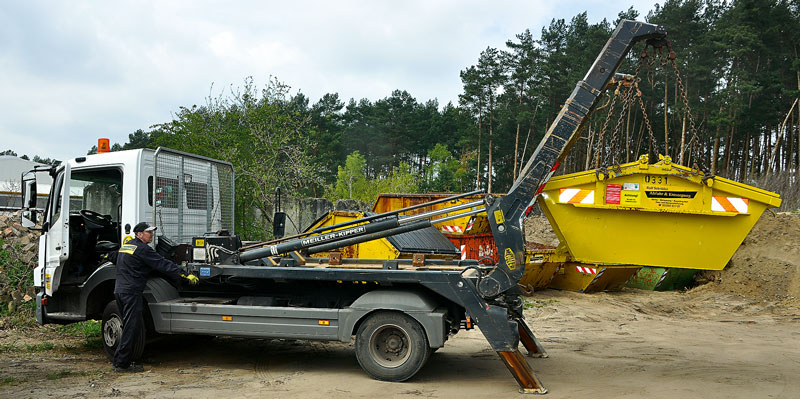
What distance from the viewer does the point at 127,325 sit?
6.82 metres

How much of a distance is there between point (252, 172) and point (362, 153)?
3793 cm

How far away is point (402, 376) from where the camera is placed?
250 inches

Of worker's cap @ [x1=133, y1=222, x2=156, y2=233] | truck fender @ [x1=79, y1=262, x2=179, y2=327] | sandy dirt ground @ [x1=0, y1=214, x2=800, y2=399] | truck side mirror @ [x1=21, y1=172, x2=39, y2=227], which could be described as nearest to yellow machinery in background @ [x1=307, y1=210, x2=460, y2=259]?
sandy dirt ground @ [x1=0, y1=214, x2=800, y2=399]

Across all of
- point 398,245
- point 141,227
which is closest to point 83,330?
point 141,227

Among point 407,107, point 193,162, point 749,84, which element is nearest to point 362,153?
point 407,107

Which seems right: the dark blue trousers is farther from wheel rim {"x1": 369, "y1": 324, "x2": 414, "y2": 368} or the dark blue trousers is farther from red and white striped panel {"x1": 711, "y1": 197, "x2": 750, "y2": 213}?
red and white striped panel {"x1": 711, "y1": 197, "x2": 750, "y2": 213}

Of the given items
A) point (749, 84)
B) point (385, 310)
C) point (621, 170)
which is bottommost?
point (385, 310)

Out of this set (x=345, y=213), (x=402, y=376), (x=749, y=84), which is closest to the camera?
(x=402, y=376)

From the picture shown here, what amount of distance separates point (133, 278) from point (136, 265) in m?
0.15

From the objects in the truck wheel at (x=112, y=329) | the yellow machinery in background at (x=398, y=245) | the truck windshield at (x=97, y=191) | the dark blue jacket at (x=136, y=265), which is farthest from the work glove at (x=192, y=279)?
the yellow machinery in background at (x=398, y=245)

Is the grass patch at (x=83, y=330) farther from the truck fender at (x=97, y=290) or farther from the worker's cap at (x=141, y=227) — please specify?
the worker's cap at (x=141, y=227)

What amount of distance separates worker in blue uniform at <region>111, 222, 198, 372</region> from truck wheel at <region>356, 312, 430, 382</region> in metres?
2.07

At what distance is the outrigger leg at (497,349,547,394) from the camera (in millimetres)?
5949

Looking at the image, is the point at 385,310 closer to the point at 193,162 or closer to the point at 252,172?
the point at 193,162
